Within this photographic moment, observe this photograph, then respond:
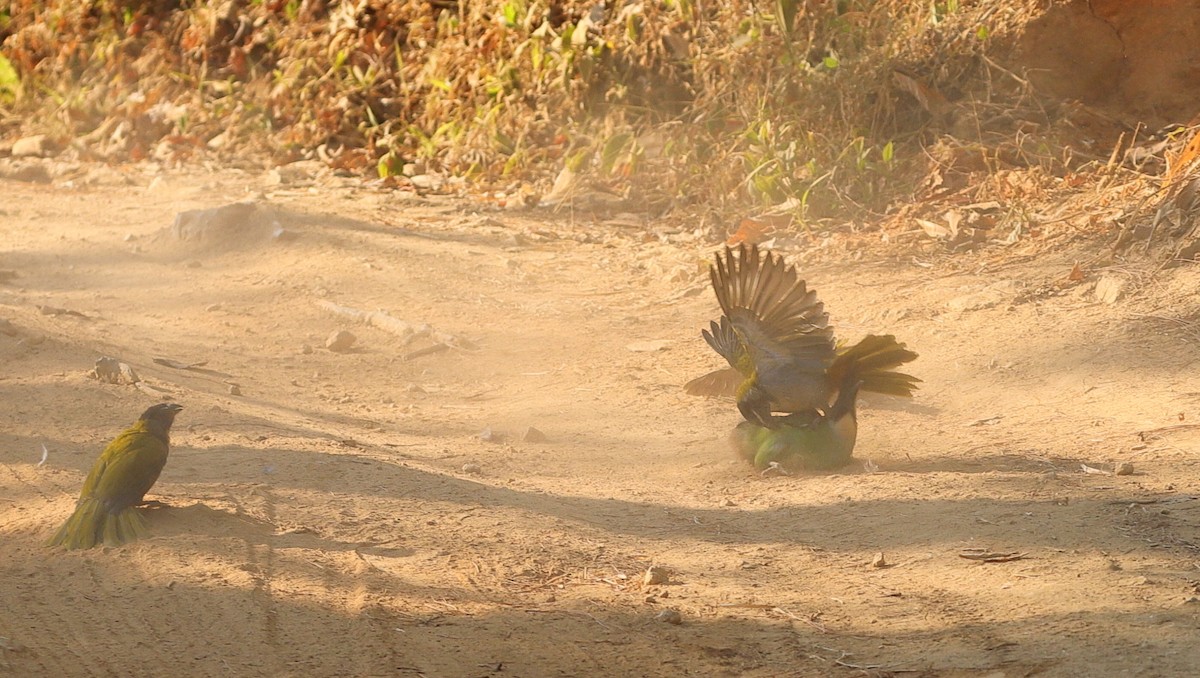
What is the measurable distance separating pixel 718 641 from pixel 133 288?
5379 mm

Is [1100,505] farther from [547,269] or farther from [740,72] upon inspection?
[740,72]

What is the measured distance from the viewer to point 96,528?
3617 millimetres

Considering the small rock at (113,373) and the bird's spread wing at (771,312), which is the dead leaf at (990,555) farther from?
the small rock at (113,373)

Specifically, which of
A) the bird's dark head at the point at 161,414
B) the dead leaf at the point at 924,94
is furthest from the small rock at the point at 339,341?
the dead leaf at the point at 924,94

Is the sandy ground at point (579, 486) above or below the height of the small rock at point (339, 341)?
above

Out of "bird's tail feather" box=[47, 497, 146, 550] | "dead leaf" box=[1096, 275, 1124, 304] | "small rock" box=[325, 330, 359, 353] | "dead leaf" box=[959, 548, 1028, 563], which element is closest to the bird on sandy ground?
"dead leaf" box=[959, 548, 1028, 563]

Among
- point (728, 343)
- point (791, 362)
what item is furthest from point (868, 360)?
point (728, 343)

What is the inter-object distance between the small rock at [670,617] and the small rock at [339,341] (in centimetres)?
352

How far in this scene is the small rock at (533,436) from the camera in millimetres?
4969

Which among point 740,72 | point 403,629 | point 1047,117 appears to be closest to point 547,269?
point 740,72

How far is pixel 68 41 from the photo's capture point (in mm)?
12414

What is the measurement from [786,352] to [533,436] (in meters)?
1.13

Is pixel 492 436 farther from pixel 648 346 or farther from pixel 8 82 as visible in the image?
pixel 8 82

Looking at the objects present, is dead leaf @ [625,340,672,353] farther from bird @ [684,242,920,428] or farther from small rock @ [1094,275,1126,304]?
small rock @ [1094,275,1126,304]
